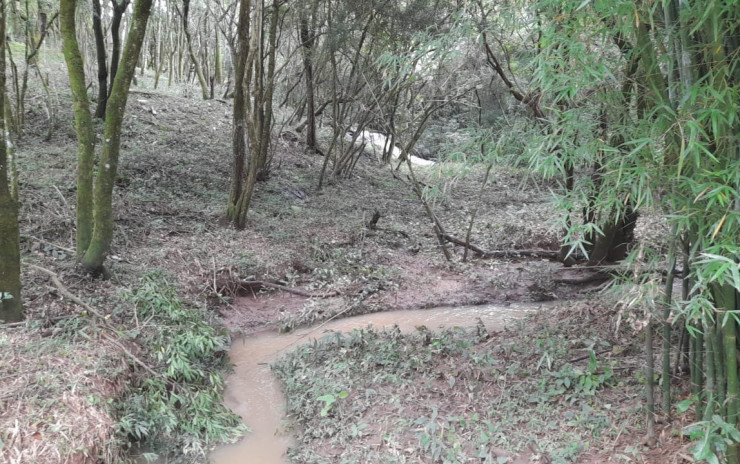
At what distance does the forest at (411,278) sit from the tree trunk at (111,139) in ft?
0.08

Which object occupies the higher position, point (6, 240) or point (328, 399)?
point (6, 240)

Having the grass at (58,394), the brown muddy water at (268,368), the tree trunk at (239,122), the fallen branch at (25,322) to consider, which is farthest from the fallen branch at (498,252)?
the fallen branch at (25,322)

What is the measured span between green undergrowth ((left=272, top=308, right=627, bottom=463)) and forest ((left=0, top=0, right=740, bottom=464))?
22mm

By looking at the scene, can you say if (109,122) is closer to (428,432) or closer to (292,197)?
(428,432)

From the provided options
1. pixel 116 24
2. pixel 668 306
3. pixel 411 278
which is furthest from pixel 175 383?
pixel 116 24

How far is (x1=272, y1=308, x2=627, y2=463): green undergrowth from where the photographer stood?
124 inches

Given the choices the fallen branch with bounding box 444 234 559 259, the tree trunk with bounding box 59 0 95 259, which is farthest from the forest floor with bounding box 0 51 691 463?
the tree trunk with bounding box 59 0 95 259

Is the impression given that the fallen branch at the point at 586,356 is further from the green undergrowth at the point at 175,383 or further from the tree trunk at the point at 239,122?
the tree trunk at the point at 239,122

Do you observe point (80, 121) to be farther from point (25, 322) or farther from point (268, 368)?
point (268, 368)

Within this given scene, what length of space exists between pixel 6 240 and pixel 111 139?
1402mm

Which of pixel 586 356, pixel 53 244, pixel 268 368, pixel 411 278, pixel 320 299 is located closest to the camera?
pixel 586 356

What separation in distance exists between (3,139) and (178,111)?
9247 millimetres

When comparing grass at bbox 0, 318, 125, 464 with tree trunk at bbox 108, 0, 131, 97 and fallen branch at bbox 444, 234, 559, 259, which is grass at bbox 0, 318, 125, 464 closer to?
fallen branch at bbox 444, 234, 559, 259

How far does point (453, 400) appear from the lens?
12.2 ft
